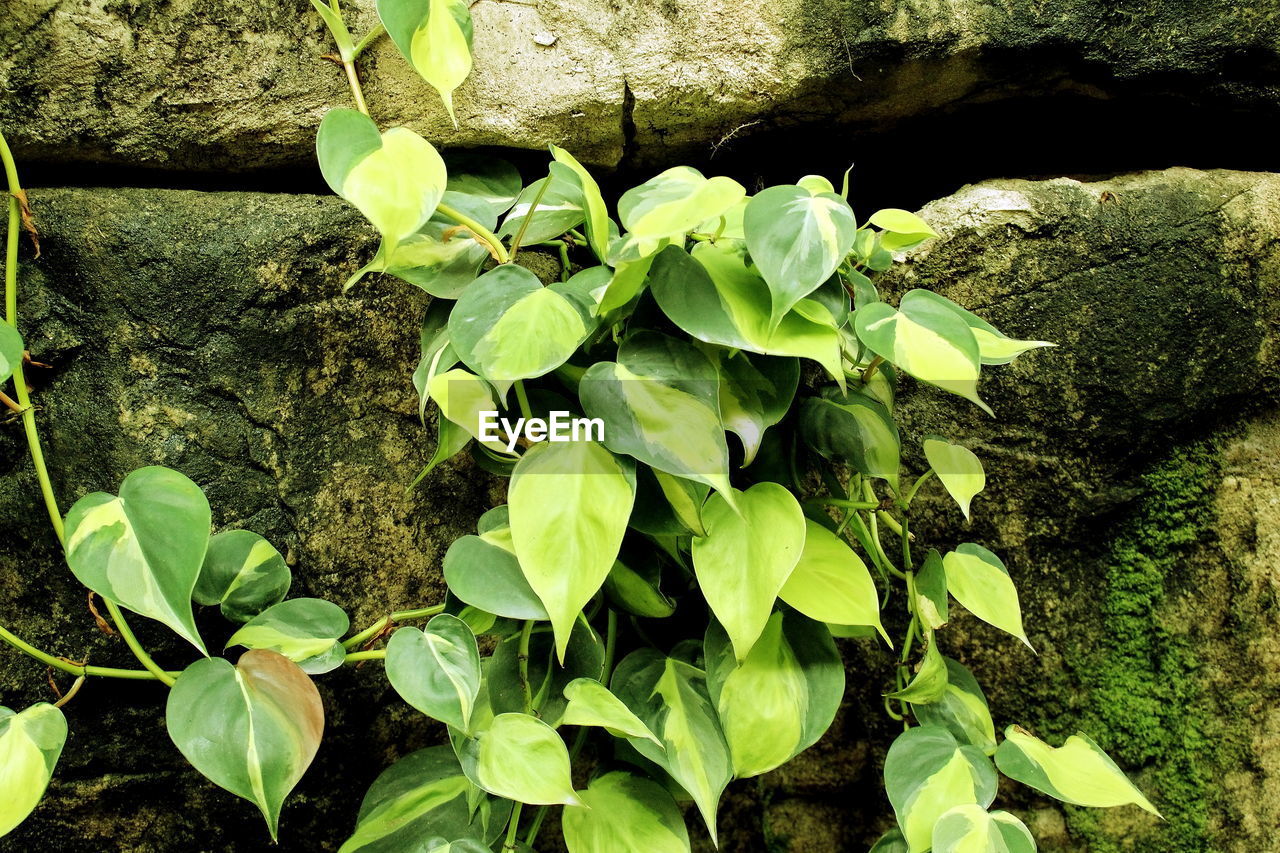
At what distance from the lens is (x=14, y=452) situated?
0.76 metres

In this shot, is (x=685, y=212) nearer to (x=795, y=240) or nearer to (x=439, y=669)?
(x=795, y=240)

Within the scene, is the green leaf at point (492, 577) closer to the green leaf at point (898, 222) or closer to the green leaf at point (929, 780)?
the green leaf at point (929, 780)

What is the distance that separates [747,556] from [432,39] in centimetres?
53

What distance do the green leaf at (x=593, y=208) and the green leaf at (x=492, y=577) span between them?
258 mm

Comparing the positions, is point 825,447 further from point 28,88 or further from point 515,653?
point 28,88

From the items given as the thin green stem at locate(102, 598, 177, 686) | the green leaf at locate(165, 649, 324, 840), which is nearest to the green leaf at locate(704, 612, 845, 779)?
the green leaf at locate(165, 649, 324, 840)

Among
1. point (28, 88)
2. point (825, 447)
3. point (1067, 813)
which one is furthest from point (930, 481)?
point (28, 88)

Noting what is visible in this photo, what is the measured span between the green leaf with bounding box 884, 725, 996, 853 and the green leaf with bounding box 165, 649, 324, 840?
18.2 inches

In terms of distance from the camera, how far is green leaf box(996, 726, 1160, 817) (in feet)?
2.21

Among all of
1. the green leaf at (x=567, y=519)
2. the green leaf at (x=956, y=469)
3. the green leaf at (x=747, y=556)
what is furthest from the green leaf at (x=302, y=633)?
the green leaf at (x=956, y=469)

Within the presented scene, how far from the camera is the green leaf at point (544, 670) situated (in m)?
0.69

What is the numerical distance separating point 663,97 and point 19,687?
34.6 inches

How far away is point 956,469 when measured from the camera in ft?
2.42

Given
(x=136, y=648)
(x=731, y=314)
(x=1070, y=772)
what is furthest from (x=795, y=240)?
(x=136, y=648)
